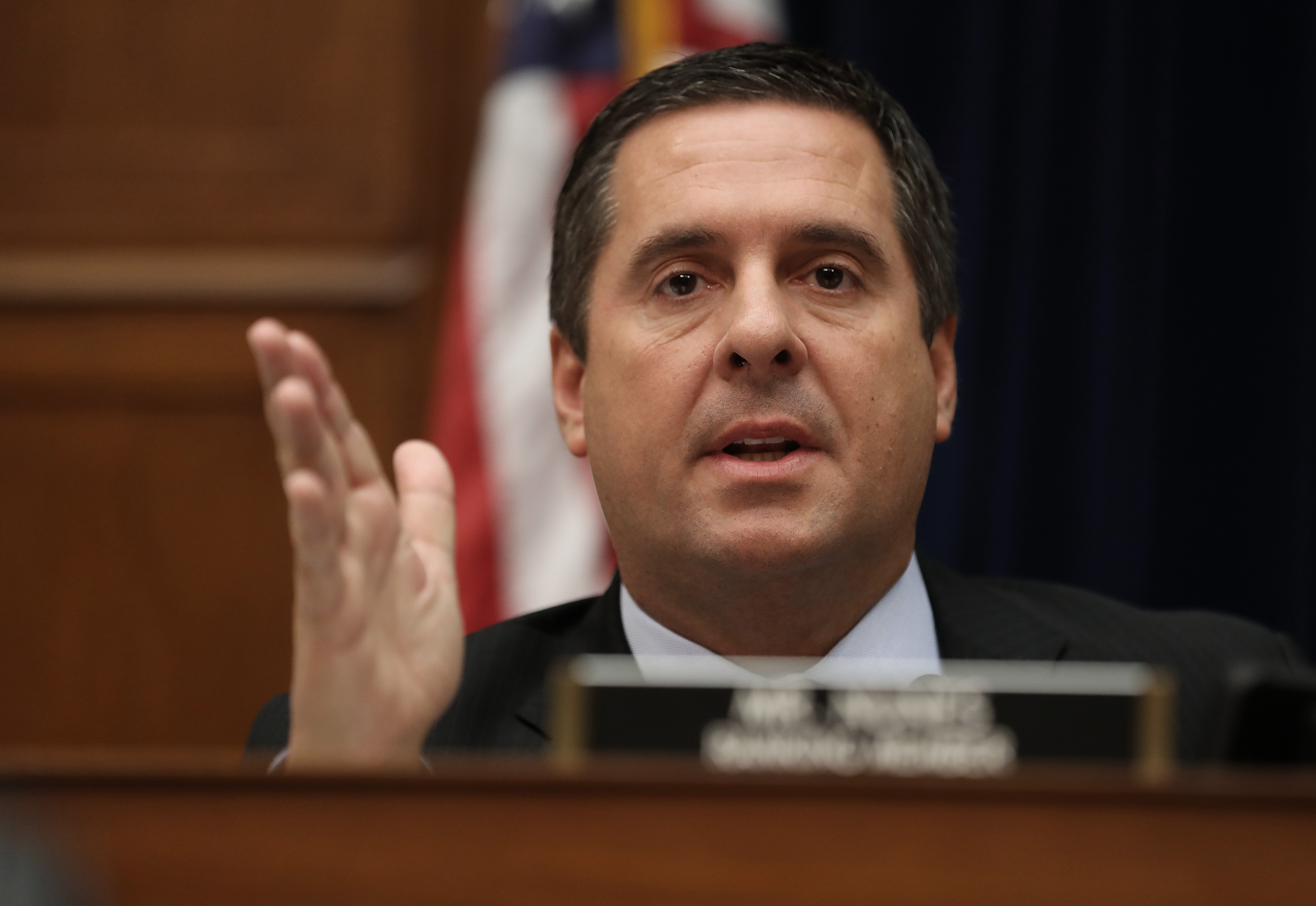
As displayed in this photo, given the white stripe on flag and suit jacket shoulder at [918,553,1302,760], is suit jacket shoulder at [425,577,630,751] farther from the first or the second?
the white stripe on flag

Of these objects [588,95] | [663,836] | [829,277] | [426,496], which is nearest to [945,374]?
[829,277]

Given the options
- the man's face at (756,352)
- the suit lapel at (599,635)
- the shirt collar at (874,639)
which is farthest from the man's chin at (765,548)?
the suit lapel at (599,635)

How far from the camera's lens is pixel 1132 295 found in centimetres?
223

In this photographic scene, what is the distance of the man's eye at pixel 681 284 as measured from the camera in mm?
1422

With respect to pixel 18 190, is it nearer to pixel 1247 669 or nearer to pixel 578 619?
pixel 578 619

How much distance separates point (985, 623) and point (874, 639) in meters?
0.14

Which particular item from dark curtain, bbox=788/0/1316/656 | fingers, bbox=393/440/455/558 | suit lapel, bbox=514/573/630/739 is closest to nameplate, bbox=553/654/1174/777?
fingers, bbox=393/440/455/558

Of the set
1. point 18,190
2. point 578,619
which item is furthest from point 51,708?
point 578,619

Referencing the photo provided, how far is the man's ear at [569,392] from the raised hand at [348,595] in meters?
0.55

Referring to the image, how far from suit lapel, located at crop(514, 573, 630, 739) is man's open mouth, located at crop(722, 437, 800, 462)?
30 centimetres

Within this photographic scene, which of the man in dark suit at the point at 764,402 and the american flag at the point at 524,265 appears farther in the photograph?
the american flag at the point at 524,265

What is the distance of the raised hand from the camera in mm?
857

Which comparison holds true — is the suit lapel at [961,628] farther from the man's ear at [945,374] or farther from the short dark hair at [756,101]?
the short dark hair at [756,101]

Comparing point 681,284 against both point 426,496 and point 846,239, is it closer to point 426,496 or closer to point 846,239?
point 846,239
